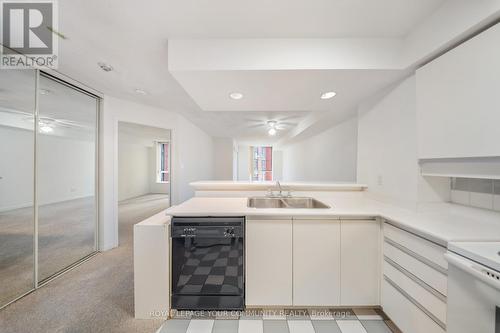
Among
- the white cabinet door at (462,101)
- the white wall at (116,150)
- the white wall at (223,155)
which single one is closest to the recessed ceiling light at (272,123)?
the white wall at (116,150)

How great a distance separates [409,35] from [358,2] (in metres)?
0.68

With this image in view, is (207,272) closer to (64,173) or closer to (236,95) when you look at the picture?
(236,95)

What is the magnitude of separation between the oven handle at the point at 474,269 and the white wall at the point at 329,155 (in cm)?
262

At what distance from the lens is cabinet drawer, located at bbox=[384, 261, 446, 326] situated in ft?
3.32

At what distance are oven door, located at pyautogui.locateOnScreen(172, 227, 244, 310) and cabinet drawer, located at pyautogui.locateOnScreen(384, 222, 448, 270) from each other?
1.22 meters

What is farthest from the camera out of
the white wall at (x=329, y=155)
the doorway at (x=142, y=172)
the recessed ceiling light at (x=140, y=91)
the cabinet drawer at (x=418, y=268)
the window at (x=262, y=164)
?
the window at (x=262, y=164)

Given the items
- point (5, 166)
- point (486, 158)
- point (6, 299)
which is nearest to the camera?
point (486, 158)

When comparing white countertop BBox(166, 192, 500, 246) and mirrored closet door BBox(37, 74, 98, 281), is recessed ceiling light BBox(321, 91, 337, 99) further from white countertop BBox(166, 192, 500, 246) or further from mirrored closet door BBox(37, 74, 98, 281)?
mirrored closet door BBox(37, 74, 98, 281)

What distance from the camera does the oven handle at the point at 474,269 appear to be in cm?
74

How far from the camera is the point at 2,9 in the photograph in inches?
49.4

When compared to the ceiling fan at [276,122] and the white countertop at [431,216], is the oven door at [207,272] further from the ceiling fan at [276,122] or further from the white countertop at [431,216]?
the ceiling fan at [276,122]

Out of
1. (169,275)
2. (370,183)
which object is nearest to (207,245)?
(169,275)

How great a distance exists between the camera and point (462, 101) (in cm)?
116

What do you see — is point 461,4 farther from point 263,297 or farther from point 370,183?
point 263,297
